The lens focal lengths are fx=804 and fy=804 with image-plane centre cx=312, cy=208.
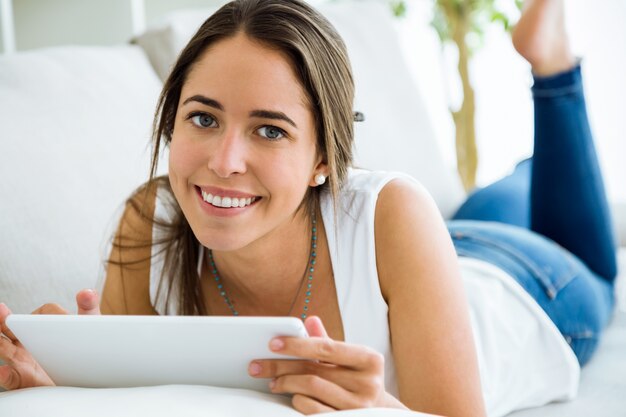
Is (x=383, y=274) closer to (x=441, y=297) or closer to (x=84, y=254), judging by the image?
(x=441, y=297)

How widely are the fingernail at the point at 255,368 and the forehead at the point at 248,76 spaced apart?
0.36 m

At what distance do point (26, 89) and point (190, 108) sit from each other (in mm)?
455

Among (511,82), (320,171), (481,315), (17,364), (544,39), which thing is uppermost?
(544,39)

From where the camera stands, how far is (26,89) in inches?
55.9

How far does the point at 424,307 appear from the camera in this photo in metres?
1.15

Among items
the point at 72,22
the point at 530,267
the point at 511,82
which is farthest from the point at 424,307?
the point at 511,82

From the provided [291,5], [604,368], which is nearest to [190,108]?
[291,5]

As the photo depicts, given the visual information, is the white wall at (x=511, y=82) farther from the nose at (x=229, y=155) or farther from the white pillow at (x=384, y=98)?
the nose at (x=229, y=155)

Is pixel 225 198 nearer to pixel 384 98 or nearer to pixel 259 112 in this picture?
pixel 259 112

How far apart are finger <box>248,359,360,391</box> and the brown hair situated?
14.0 inches

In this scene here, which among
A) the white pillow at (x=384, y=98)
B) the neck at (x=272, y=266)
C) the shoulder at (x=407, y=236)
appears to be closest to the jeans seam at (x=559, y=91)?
the white pillow at (x=384, y=98)

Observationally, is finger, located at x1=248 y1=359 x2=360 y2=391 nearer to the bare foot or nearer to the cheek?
the cheek

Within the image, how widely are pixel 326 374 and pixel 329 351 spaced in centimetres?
5

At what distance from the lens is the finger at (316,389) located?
0.88 metres
